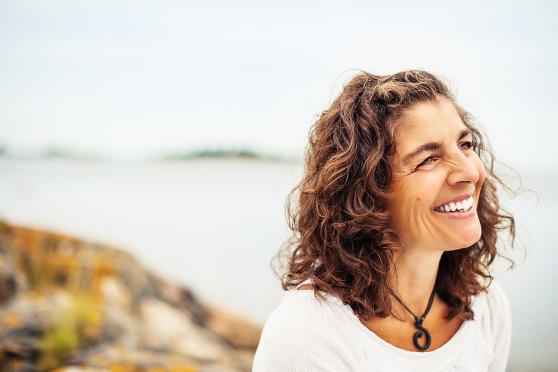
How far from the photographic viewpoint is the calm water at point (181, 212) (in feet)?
8.38

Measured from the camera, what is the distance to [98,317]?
2117 millimetres

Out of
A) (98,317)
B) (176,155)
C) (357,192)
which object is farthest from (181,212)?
(357,192)

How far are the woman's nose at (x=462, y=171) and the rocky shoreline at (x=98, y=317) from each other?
4.56 ft

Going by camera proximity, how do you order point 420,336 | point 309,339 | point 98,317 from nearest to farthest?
1. point 309,339
2. point 420,336
3. point 98,317

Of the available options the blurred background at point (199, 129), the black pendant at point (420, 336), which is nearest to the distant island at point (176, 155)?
the blurred background at point (199, 129)

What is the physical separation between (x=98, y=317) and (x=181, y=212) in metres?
0.75

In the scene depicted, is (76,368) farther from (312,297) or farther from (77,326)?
(312,297)

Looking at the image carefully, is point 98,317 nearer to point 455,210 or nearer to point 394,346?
point 394,346

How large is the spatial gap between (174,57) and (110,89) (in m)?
0.39

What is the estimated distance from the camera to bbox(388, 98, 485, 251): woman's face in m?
1.15

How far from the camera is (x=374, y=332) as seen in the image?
125 centimetres

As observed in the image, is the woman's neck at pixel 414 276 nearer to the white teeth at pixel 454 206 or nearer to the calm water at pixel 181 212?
the white teeth at pixel 454 206

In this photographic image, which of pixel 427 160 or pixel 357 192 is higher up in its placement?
pixel 427 160

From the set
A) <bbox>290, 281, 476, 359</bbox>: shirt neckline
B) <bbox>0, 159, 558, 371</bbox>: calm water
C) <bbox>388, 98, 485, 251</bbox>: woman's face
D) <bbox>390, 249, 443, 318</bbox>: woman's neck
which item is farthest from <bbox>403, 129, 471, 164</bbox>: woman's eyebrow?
<bbox>0, 159, 558, 371</bbox>: calm water
